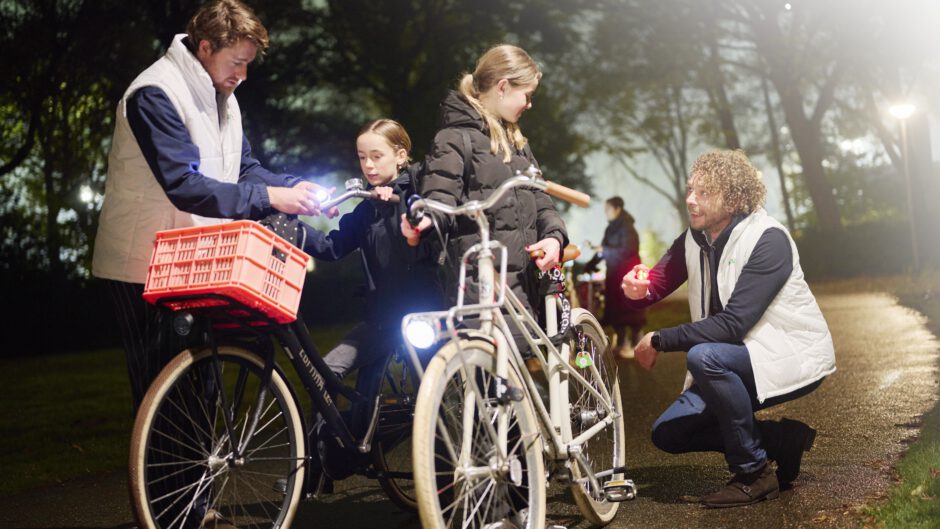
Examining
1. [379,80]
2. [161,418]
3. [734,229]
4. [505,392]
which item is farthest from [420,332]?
[379,80]

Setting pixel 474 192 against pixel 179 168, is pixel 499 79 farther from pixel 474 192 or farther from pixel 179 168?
pixel 179 168

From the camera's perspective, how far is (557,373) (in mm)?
4723

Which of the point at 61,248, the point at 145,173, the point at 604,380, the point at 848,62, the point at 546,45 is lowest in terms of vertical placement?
the point at 604,380

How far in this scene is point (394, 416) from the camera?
4.90 metres

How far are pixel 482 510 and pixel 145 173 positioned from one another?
1810 mm

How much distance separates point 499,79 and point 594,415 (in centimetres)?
152

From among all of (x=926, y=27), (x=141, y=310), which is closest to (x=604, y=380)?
(x=141, y=310)

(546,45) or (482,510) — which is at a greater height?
(546,45)

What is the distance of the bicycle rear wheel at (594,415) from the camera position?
4816 millimetres

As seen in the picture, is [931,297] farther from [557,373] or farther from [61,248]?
[61,248]

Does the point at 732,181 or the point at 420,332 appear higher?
the point at 732,181

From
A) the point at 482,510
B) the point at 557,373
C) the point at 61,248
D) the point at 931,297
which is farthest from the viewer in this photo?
the point at 61,248

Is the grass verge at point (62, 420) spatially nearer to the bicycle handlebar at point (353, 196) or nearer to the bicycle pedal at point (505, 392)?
the bicycle handlebar at point (353, 196)

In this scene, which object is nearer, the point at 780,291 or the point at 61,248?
the point at 780,291
